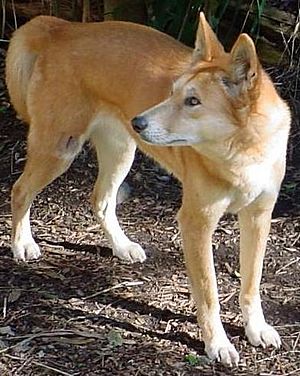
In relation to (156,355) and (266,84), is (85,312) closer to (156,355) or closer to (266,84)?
(156,355)

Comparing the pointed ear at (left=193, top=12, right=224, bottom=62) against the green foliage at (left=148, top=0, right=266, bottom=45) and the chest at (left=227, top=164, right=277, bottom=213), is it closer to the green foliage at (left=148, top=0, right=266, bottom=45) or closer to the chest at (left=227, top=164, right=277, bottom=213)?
the chest at (left=227, top=164, right=277, bottom=213)

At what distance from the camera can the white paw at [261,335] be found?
161 inches

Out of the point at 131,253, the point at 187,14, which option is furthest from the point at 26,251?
the point at 187,14

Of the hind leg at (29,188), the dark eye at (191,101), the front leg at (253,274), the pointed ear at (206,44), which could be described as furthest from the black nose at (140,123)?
the hind leg at (29,188)

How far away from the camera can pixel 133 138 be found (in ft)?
14.7

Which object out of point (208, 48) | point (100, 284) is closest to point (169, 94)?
point (208, 48)

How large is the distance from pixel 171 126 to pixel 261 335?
1.02 m

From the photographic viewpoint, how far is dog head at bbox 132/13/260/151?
3627 mm

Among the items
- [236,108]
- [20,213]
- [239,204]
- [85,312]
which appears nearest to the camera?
[236,108]

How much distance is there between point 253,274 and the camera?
409cm

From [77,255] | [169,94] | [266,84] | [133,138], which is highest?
[266,84]

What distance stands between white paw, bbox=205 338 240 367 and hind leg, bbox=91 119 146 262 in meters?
0.87

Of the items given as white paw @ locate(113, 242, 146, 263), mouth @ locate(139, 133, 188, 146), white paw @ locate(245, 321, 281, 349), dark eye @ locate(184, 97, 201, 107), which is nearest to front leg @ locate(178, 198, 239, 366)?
white paw @ locate(245, 321, 281, 349)

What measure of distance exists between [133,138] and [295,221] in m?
1.07
